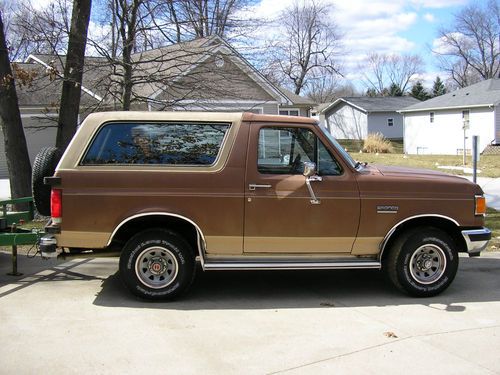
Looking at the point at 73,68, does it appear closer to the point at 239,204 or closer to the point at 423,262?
the point at 239,204

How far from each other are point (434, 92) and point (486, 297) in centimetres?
6816

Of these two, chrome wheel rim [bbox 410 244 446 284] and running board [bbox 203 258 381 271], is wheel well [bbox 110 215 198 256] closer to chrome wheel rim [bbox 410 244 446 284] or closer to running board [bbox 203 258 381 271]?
running board [bbox 203 258 381 271]

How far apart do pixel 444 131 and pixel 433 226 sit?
36.8m

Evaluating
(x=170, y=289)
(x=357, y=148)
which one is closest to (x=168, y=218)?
(x=170, y=289)

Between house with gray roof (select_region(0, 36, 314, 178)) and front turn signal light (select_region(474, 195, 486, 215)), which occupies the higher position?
house with gray roof (select_region(0, 36, 314, 178))

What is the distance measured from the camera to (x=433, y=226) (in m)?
6.02

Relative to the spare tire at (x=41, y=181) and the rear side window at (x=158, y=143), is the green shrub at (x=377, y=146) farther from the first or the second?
the spare tire at (x=41, y=181)

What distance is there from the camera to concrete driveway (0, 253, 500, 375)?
4148mm

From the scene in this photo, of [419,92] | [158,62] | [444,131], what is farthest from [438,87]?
[158,62]

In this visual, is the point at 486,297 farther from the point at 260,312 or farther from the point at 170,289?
the point at 170,289

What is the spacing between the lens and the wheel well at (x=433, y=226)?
5906 millimetres

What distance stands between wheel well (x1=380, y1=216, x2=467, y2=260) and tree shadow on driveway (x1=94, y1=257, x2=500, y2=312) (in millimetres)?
546

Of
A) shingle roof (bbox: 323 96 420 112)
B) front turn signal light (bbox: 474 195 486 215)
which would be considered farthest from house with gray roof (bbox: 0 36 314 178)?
shingle roof (bbox: 323 96 420 112)

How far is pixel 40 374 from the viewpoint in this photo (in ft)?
12.9
